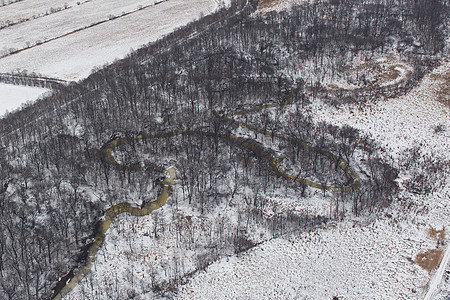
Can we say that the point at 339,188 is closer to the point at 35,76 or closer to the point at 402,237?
the point at 402,237

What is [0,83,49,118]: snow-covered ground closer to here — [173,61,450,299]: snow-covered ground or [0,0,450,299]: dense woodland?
[0,0,450,299]: dense woodland

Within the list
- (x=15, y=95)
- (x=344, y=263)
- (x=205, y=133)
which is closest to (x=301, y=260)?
(x=344, y=263)

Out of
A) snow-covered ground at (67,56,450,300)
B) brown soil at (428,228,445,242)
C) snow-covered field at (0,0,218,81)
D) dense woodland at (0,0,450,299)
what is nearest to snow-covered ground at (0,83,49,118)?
dense woodland at (0,0,450,299)

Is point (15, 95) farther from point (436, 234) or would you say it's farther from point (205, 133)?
point (436, 234)

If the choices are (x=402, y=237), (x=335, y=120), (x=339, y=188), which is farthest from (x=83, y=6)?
(x=402, y=237)

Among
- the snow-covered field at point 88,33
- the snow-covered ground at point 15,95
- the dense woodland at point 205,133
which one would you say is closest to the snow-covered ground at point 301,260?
the dense woodland at point 205,133
